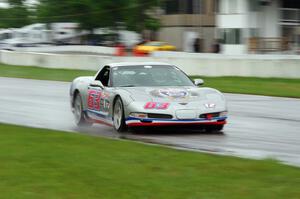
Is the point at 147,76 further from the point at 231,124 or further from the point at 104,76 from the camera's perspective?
the point at 231,124

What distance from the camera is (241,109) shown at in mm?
17703

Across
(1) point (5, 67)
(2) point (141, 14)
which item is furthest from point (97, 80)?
(2) point (141, 14)

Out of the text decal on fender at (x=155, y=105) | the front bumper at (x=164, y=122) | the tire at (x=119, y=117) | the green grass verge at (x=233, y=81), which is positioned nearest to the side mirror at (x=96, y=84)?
the tire at (x=119, y=117)

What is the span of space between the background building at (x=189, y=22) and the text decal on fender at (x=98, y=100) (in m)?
53.9

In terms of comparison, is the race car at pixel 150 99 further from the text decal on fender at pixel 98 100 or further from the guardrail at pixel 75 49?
the guardrail at pixel 75 49

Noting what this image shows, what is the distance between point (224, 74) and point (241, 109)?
13042 millimetres

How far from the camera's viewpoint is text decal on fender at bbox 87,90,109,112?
13182mm

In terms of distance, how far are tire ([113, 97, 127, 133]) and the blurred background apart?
37500 mm

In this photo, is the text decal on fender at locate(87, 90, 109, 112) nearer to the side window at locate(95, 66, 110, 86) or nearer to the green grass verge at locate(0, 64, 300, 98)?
the side window at locate(95, 66, 110, 86)

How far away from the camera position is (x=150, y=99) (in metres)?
12.3

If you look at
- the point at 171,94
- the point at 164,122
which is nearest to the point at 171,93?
the point at 171,94

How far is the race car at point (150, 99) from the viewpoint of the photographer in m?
12.2

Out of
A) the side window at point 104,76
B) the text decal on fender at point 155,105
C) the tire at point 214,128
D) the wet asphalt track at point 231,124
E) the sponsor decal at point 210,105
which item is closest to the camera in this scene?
the wet asphalt track at point 231,124

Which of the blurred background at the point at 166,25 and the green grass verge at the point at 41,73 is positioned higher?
the green grass verge at the point at 41,73
